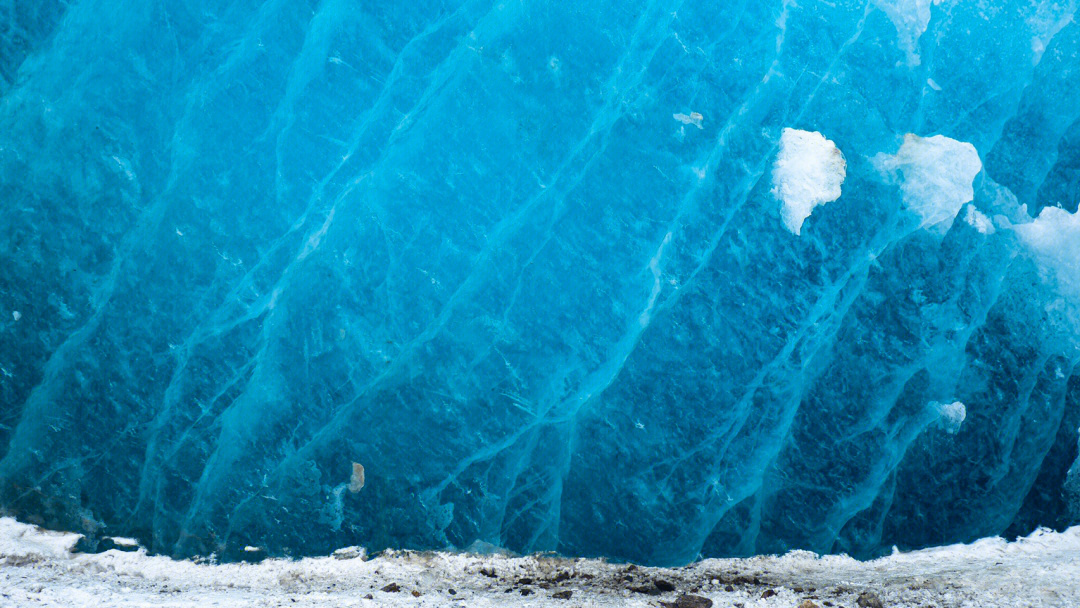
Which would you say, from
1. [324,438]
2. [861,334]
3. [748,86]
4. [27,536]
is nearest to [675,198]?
[748,86]

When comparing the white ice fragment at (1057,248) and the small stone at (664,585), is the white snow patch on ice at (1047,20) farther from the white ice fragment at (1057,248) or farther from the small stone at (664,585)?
the small stone at (664,585)

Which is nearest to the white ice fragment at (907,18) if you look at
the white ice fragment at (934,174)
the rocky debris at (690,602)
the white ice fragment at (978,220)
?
the white ice fragment at (934,174)

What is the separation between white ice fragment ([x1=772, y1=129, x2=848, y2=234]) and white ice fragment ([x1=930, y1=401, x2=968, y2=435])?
0.89 m

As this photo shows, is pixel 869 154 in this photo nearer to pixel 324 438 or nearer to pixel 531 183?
pixel 531 183

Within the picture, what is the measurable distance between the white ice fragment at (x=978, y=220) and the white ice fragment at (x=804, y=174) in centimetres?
51

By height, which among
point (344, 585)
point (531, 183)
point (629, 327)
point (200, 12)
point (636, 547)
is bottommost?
point (344, 585)

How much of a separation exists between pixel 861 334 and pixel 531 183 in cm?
139

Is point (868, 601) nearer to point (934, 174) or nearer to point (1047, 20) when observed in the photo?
point (934, 174)

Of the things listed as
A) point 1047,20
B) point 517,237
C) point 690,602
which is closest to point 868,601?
point 690,602

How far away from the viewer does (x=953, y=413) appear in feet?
9.29

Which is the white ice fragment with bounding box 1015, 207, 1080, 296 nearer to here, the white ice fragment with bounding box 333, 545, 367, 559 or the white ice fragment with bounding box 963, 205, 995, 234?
the white ice fragment with bounding box 963, 205, 995, 234

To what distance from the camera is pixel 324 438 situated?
283 centimetres

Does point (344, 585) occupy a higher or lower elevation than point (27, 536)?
higher

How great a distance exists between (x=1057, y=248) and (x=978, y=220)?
32 cm
